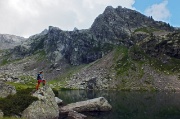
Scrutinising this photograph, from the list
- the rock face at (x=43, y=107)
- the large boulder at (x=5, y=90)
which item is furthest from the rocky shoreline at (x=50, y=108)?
the large boulder at (x=5, y=90)

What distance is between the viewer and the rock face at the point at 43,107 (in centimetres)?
4516

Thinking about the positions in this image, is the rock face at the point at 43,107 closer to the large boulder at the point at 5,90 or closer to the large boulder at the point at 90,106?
the large boulder at the point at 5,90

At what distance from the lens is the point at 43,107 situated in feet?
158

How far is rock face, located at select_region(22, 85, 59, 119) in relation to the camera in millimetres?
45162

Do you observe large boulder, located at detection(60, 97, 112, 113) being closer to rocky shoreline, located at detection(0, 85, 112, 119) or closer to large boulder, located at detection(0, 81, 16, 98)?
rocky shoreline, located at detection(0, 85, 112, 119)

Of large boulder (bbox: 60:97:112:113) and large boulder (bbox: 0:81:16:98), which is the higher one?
large boulder (bbox: 0:81:16:98)

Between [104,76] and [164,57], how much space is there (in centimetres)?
4803

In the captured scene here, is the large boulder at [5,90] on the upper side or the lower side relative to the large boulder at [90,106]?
upper

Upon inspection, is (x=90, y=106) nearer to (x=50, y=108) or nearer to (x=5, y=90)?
(x=50, y=108)

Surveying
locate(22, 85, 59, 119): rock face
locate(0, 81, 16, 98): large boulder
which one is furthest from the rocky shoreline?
locate(0, 81, 16, 98): large boulder

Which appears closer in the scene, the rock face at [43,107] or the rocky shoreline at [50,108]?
the rock face at [43,107]

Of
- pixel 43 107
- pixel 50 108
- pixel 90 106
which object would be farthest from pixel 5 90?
pixel 90 106

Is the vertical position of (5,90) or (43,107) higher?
(5,90)

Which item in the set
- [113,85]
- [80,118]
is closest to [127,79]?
[113,85]
